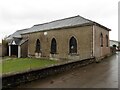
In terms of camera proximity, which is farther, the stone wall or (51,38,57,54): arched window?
(51,38,57,54): arched window

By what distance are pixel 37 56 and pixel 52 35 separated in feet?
19.2

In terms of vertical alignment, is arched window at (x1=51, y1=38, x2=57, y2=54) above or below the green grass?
above

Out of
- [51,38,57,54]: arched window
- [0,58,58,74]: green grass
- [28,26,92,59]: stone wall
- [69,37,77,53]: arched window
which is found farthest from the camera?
[51,38,57,54]: arched window

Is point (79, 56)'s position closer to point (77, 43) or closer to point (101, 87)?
point (77, 43)

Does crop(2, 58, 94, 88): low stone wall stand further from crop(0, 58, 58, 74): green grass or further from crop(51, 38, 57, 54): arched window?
crop(51, 38, 57, 54): arched window

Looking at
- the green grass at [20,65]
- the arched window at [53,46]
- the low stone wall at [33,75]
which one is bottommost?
the green grass at [20,65]

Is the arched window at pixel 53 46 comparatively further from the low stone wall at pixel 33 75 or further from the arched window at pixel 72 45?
the low stone wall at pixel 33 75

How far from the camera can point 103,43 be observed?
22969mm

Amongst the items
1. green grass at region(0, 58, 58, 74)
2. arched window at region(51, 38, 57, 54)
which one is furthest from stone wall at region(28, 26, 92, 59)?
green grass at region(0, 58, 58, 74)

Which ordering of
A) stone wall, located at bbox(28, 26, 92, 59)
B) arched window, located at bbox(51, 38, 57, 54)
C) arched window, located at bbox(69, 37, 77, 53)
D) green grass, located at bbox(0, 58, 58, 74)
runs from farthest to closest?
arched window, located at bbox(51, 38, 57, 54) < arched window, located at bbox(69, 37, 77, 53) < stone wall, located at bbox(28, 26, 92, 59) < green grass, located at bbox(0, 58, 58, 74)

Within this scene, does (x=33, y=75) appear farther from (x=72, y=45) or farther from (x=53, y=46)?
(x=53, y=46)

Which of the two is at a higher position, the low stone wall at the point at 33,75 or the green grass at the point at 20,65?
the low stone wall at the point at 33,75

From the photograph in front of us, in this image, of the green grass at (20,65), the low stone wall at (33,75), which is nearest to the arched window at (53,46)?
the green grass at (20,65)

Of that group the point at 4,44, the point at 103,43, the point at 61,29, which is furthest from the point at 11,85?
the point at 4,44
